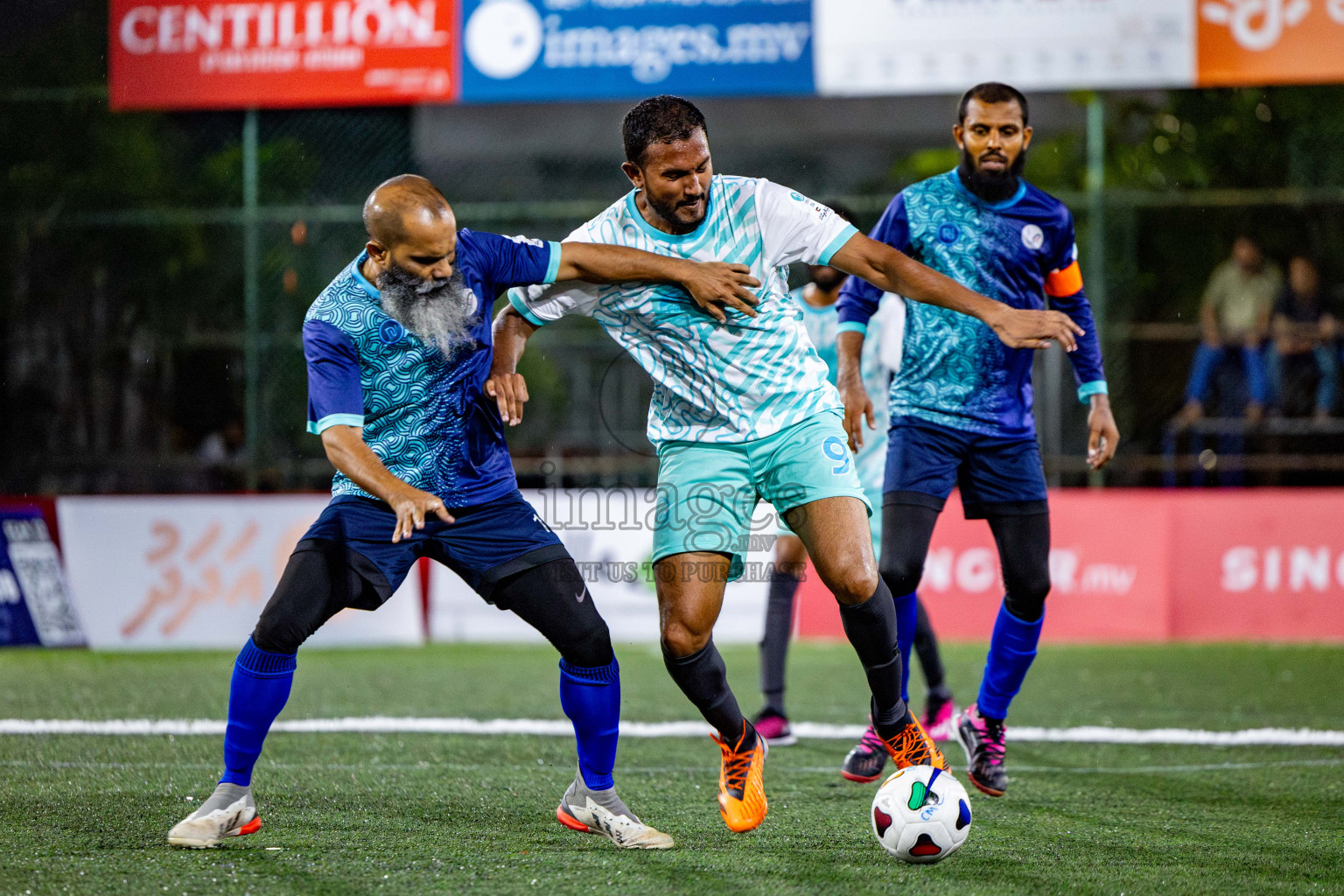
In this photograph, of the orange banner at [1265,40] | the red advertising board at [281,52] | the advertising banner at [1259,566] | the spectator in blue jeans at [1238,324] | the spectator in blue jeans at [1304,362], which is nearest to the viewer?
the advertising banner at [1259,566]

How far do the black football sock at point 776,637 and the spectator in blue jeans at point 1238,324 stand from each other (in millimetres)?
6536

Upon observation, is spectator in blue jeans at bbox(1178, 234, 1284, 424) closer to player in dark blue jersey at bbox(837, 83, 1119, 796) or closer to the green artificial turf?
the green artificial turf

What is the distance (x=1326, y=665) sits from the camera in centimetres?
854

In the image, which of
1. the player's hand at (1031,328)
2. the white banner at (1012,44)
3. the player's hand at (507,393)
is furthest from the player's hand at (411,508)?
the white banner at (1012,44)

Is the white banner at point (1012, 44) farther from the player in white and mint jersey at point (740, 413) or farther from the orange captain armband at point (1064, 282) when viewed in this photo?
the player in white and mint jersey at point (740, 413)

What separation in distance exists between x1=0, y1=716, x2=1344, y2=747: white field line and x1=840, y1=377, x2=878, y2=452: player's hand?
5.67ft

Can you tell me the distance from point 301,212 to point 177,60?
1815mm

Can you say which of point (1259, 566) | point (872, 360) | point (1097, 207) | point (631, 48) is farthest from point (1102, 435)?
point (631, 48)

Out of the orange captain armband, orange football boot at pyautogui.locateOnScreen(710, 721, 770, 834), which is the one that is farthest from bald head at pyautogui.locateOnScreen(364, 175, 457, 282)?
the orange captain armband

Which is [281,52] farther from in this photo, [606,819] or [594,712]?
[606,819]

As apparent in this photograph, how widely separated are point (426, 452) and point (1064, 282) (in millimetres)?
2429

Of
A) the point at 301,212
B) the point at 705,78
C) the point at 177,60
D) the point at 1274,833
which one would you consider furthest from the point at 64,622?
the point at 1274,833

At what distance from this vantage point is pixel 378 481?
380cm

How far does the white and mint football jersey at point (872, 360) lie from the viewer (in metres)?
6.38
